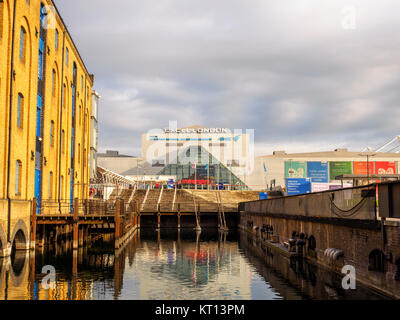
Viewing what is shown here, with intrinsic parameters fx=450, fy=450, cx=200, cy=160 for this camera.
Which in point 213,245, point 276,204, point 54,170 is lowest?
point 213,245

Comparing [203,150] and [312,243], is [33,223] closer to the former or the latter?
[312,243]

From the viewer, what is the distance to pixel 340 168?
10338 centimetres

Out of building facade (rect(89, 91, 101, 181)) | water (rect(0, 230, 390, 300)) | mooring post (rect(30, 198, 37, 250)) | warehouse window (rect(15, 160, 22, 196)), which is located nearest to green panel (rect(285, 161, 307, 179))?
building facade (rect(89, 91, 101, 181))

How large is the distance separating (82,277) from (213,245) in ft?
61.9

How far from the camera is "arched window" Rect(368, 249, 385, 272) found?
1612 centimetres

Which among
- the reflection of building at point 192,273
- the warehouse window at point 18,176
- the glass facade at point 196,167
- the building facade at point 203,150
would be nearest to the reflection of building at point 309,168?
the building facade at point 203,150

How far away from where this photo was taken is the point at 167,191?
253 ft

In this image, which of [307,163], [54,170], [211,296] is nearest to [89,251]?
[54,170]

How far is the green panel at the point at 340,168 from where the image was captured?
10288cm

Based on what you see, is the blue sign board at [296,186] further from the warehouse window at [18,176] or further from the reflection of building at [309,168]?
the warehouse window at [18,176]

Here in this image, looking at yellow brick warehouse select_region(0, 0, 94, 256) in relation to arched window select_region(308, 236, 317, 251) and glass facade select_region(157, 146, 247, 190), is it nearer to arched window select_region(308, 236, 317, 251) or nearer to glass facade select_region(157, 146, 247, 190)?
arched window select_region(308, 236, 317, 251)

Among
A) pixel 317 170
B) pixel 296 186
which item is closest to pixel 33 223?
pixel 296 186

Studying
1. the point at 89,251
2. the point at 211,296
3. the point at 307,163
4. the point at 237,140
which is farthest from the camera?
the point at 237,140

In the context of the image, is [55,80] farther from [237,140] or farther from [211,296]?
[237,140]
